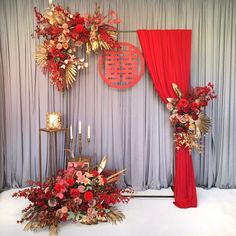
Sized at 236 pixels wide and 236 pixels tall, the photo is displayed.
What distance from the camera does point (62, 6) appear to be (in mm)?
3197

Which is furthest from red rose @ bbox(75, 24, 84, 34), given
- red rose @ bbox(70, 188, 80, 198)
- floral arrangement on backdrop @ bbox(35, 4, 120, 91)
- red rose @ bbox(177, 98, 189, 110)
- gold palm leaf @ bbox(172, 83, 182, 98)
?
red rose @ bbox(70, 188, 80, 198)

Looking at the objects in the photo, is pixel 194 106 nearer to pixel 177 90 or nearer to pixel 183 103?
pixel 183 103

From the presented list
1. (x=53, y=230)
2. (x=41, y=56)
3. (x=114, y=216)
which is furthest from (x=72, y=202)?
(x=41, y=56)

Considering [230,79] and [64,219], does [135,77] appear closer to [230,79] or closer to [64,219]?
[230,79]

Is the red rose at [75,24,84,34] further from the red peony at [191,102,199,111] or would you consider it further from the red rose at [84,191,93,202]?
the red rose at [84,191,93,202]

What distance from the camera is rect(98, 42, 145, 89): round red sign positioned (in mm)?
3094

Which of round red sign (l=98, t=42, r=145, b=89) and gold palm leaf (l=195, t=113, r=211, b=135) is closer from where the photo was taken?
gold palm leaf (l=195, t=113, r=211, b=135)

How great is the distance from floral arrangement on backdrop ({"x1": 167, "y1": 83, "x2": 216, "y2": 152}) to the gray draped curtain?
15.0 inches

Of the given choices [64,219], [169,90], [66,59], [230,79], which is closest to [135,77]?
[169,90]

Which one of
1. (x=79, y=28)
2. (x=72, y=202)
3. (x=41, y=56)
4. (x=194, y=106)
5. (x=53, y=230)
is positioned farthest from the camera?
(x=41, y=56)

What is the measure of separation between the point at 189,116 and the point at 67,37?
1.65 m

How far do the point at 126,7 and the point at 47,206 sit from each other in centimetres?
248

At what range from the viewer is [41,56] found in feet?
9.96

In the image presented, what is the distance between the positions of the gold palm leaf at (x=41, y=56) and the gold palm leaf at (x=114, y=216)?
186 centimetres
